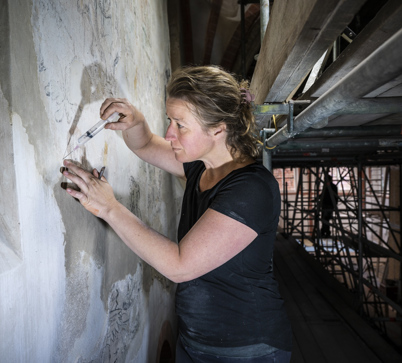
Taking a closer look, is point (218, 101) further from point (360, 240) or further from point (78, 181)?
point (360, 240)

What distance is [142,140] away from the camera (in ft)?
5.61

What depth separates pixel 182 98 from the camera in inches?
52.7

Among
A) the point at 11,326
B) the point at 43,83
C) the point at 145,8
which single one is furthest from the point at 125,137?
the point at 145,8

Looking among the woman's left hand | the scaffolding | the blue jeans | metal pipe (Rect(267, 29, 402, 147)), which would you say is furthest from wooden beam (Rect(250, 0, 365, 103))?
the scaffolding

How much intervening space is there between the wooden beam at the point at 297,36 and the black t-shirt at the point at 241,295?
0.52m

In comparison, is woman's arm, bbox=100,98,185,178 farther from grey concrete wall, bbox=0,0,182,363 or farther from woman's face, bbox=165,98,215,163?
woman's face, bbox=165,98,215,163

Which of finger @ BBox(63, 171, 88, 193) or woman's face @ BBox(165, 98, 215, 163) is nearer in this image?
finger @ BBox(63, 171, 88, 193)

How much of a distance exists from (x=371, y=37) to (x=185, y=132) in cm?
73

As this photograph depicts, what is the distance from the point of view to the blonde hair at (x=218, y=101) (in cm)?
132

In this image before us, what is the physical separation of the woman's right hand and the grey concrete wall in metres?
0.07

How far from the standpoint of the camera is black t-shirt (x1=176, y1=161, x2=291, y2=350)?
1.27m

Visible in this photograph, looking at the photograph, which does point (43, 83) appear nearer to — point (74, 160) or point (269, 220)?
point (74, 160)

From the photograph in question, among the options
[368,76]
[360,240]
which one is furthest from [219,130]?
[360,240]

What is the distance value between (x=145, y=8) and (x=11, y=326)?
2.47 metres
